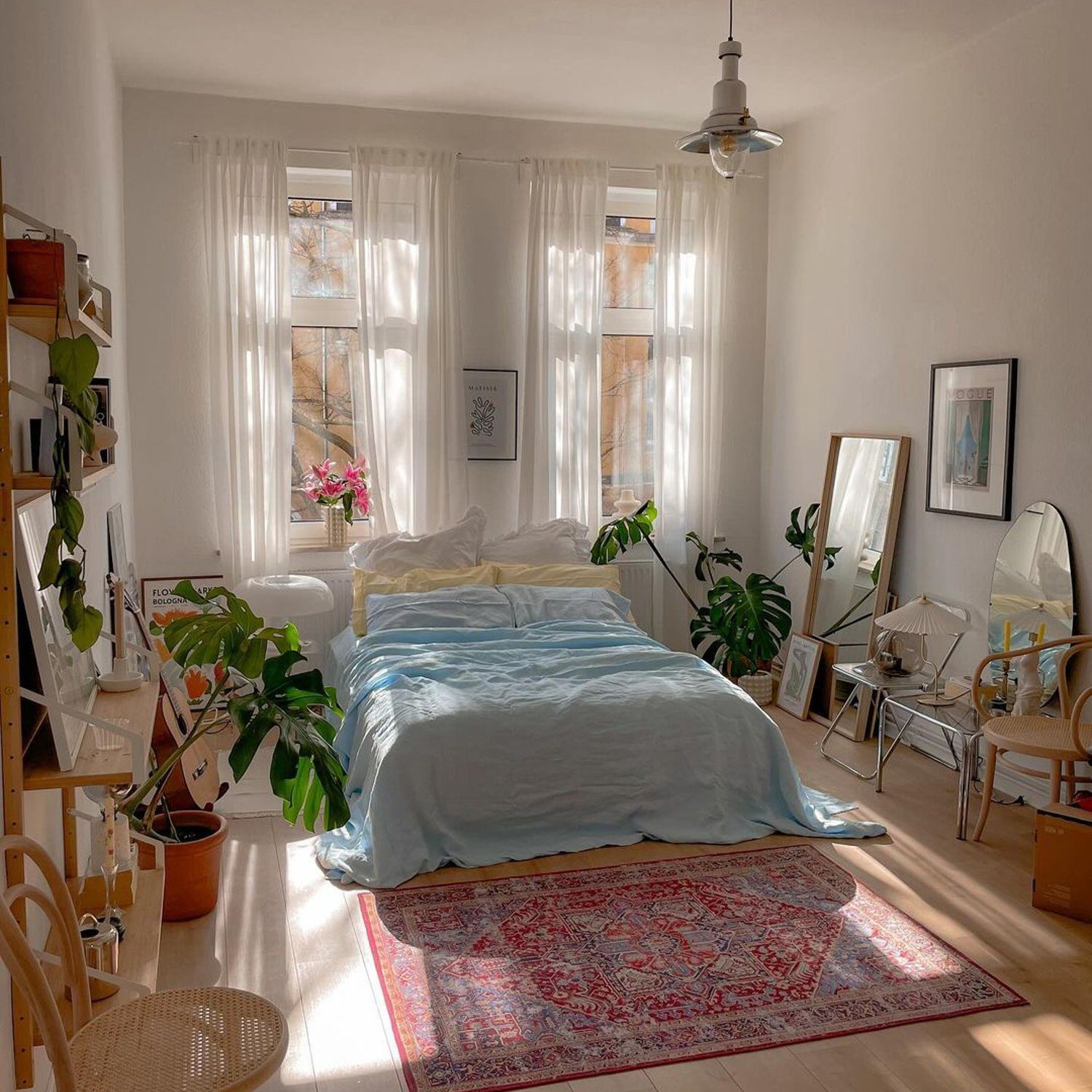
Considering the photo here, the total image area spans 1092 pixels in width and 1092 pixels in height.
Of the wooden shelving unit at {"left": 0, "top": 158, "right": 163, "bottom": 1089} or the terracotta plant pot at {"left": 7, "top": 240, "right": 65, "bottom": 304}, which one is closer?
the wooden shelving unit at {"left": 0, "top": 158, "right": 163, "bottom": 1089}

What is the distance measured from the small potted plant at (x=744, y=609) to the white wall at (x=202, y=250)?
0.65m

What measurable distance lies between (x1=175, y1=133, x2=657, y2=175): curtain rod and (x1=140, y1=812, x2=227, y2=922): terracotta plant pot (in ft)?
11.5

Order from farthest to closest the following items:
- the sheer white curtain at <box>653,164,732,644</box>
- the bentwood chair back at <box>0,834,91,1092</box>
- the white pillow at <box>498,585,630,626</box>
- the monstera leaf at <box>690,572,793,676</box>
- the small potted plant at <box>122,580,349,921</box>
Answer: the sheer white curtain at <box>653,164,732,644</box>, the monstera leaf at <box>690,572,793,676</box>, the white pillow at <box>498,585,630,626</box>, the small potted plant at <box>122,580,349,921</box>, the bentwood chair back at <box>0,834,91,1092</box>

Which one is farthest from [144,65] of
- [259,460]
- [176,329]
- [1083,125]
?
[1083,125]

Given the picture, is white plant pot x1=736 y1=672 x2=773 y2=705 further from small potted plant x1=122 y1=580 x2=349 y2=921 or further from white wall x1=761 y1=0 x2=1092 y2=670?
small potted plant x1=122 y1=580 x2=349 y2=921

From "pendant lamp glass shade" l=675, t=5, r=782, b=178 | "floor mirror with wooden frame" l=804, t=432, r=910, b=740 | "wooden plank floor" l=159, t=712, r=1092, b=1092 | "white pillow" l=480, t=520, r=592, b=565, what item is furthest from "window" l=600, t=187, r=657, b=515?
"pendant lamp glass shade" l=675, t=5, r=782, b=178

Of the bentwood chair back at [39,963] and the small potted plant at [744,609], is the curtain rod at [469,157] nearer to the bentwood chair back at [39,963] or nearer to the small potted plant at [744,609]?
the small potted plant at [744,609]

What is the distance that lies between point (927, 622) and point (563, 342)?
2545 millimetres

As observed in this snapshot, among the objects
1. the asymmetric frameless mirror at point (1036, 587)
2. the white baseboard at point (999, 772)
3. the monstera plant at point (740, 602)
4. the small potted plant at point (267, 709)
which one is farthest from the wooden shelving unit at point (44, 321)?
the monstera plant at point (740, 602)

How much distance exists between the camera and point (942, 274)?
4.93 m

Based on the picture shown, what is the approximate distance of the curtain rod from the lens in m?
5.50

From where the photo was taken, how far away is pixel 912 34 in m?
4.59

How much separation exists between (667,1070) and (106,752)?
1552 mm

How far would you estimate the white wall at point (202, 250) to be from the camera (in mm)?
5508
